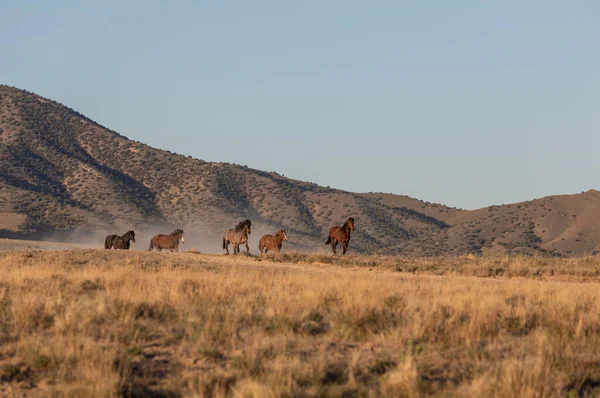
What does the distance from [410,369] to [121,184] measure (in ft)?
325

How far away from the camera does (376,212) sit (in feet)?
390

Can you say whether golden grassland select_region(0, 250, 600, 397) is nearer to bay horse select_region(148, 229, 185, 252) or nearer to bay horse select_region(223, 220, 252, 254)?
bay horse select_region(223, 220, 252, 254)

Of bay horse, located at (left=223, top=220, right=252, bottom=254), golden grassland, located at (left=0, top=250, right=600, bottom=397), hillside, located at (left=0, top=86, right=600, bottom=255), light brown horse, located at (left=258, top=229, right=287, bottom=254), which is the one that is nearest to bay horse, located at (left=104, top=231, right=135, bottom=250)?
bay horse, located at (left=223, top=220, right=252, bottom=254)

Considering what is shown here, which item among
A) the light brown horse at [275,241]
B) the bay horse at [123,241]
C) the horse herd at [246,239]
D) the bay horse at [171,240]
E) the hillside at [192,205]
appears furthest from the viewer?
the hillside at [192,205]

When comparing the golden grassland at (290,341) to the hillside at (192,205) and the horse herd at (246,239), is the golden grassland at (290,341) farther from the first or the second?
the hillside at (192,205)

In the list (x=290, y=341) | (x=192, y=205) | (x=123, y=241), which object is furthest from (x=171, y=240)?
(x=192, y=205)

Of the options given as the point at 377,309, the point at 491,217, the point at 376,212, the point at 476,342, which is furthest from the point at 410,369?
the point at 376,212

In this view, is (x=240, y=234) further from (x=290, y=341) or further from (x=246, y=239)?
(x=290, y=341)

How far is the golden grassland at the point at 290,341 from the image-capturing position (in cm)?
1035

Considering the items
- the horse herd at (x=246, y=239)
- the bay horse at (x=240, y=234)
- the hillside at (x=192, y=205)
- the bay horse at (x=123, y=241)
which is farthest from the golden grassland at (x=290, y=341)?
the hillside at (x=192, y=205)

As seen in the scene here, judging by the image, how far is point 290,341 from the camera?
12102 millimetres

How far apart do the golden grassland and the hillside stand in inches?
2575

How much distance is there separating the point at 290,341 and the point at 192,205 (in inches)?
3718

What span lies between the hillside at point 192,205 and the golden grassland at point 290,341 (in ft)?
215
